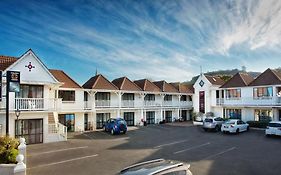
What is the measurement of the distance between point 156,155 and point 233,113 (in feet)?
73.1

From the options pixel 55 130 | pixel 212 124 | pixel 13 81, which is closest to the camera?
pixel 13 81

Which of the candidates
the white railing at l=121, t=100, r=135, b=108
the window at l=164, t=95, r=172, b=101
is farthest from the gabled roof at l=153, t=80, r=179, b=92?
the white railing at l=121, t=100, r=135, b=108

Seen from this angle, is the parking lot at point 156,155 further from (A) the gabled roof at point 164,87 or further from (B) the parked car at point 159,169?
(A) the gabled roof at point 164,87

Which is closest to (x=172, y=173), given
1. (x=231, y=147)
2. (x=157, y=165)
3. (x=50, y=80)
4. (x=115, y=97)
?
(x=157, y=165)

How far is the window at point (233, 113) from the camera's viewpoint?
3243cm

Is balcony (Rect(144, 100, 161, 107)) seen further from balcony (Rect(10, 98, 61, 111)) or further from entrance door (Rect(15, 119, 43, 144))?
entrance door (Rect(15, 119, 43, 144))

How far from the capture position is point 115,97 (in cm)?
3139

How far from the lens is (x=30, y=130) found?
64.8 feet

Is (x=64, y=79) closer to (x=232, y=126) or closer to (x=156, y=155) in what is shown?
(x=156, y=155)

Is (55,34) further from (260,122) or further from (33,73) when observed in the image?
(260,122)

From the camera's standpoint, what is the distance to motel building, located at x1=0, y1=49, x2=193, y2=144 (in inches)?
768

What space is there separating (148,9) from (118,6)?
1834mm

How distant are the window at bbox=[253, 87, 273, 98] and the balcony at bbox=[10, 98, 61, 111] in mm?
25032

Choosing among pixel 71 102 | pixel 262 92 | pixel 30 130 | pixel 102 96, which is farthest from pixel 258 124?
pixel 30 130
